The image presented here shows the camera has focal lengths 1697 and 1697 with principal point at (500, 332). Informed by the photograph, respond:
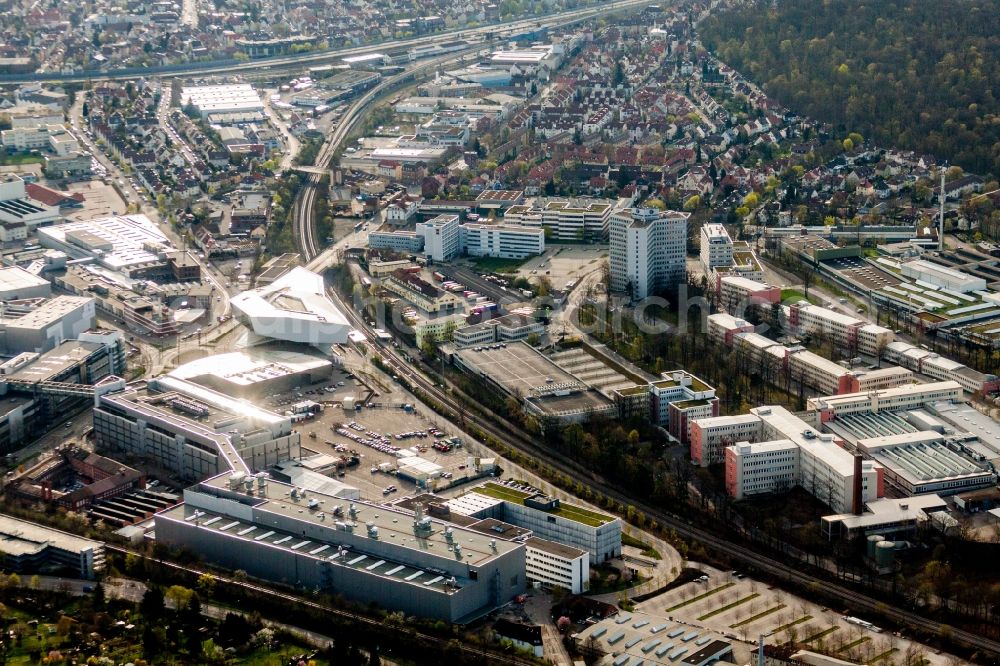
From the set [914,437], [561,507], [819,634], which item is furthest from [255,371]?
[819,634]

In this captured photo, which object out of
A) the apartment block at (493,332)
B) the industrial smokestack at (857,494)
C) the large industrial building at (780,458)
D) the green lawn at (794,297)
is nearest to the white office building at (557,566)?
the large industrial building at (780,458)

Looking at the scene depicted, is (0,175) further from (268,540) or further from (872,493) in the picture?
(872,493)

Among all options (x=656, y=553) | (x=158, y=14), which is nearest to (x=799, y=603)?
(x=656, y=553)

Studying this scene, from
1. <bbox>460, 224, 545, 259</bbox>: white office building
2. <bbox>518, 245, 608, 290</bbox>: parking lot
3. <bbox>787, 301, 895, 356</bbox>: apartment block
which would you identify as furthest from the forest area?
<bbox>787, 301, 895, 356</bbox>: apartment block

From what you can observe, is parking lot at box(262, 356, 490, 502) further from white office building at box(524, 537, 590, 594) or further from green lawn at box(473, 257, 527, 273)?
green lawn at box(473, 257, 527, 273)

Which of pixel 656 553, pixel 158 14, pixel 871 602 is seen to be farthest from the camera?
pixel 158 14

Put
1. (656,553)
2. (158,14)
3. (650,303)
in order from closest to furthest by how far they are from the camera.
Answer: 1. (656,553)
2. (650,303)
3. (158,14)
